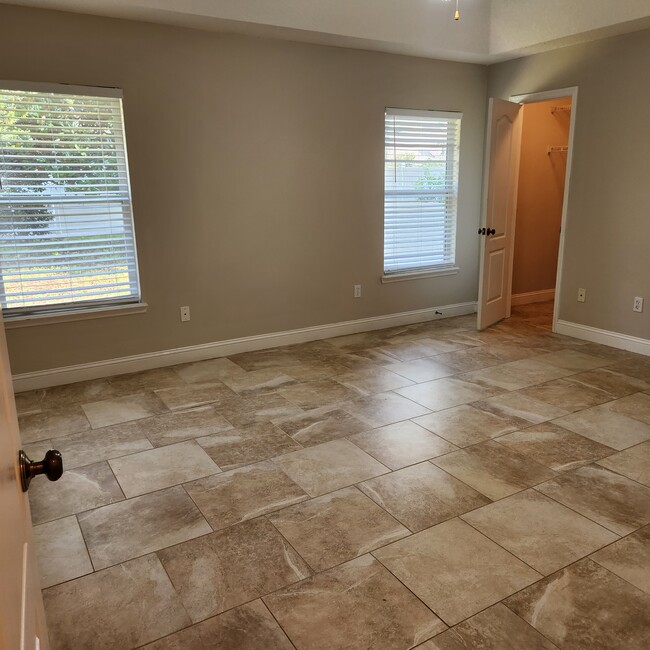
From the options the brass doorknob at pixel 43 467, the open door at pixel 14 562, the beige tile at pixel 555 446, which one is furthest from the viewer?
the beige tile at pixel 555 446

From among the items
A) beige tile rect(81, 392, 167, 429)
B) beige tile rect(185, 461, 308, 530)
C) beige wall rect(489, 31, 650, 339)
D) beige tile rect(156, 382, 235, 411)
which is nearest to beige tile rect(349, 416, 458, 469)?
beige tile rect(185, 461, 308, 530)

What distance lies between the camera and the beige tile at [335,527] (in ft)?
7.35

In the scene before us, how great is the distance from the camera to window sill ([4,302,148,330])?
12.8 feet

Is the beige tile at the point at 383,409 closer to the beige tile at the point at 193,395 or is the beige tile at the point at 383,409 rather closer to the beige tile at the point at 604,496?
the beige tile at the point at 193,395

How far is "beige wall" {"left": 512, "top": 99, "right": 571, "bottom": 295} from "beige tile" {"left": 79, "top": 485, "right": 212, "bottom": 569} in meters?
4.88

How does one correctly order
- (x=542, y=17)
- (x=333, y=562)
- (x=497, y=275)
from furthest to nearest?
(x=497, y=275)
(x=542, y=17)
(x=333, y=562)

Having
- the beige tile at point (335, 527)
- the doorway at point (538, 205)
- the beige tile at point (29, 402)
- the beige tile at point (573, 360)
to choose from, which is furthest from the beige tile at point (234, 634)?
the doorway at point (538, 205)

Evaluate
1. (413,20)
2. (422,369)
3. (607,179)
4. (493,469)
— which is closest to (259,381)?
(422,369)

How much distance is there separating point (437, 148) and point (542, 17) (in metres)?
1.37

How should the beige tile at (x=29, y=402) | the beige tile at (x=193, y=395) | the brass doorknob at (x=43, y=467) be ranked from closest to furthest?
the brass doorknob at (x=43, y=467), the beige tile at (x=29, y=402), the beige tile at (x=193, y=395)

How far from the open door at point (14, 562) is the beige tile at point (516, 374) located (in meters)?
3.48

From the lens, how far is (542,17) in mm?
4684

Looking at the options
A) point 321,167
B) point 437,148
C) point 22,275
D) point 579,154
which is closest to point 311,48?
point 321,167

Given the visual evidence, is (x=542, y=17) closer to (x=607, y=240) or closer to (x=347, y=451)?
(x=607, y=240)
